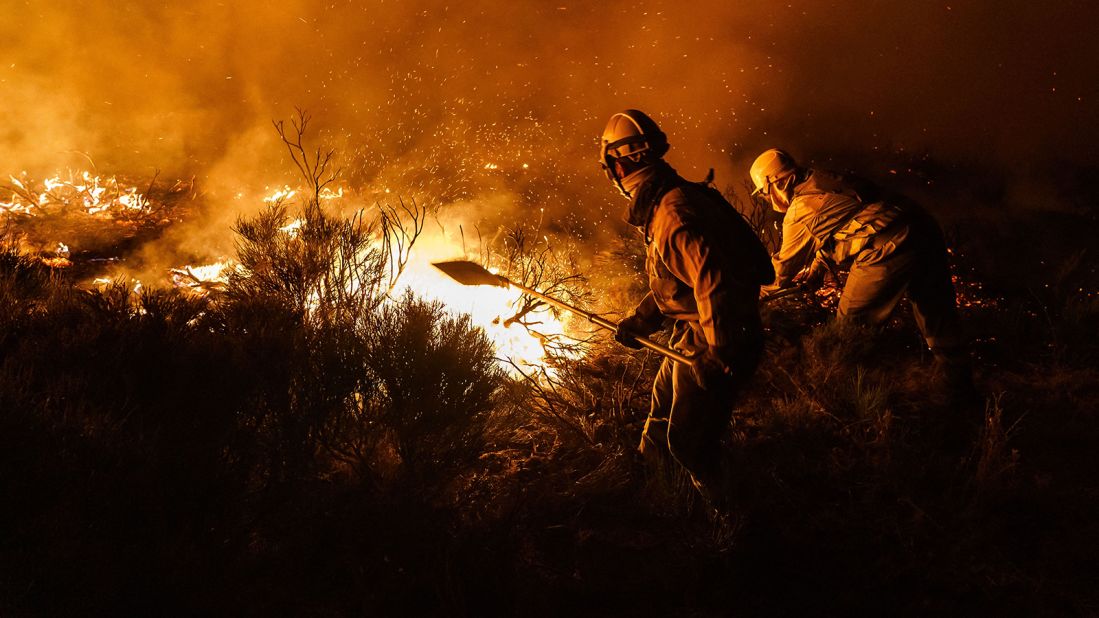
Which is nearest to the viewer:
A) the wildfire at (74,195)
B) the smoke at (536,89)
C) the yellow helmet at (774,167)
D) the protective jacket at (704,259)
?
the protective jacket at (704,259)

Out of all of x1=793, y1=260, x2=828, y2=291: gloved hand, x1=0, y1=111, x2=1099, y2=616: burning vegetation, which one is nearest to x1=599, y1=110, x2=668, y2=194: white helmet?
x1=0, y1=111, x2=1099, y2=616: burning vegetation

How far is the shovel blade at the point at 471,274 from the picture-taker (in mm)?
4434

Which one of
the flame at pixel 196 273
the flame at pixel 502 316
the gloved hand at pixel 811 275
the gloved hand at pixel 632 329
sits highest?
the flame at pixel 196 273

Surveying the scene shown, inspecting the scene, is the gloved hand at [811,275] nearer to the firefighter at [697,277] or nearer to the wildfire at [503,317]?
the wildfire at [503,317]

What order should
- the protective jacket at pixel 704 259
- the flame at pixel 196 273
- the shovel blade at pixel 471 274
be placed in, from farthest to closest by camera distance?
the flame at pixel 196 273 → the shovel blade at pixel 471 274 → the protective jacket at pixel 704 259

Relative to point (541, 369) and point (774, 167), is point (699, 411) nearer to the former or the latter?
point (541, 369)

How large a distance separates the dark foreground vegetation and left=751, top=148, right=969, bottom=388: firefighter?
60 centimetres

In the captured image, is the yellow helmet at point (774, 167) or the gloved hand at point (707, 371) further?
the yellow helmet at point (774, 167)

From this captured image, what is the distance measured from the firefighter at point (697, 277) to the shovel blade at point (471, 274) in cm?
135

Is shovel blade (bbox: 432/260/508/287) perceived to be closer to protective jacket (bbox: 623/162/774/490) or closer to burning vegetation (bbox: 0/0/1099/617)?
burning vegetation (bbox: 0/0/1099/617)

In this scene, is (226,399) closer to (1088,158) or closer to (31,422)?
(31,422)

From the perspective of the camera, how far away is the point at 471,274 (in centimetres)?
451

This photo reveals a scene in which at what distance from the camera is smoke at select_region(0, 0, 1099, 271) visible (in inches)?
399

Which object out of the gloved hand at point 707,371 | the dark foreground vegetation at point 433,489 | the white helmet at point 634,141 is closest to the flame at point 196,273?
the dark foreground vegetation at point 433,489
